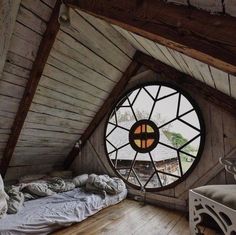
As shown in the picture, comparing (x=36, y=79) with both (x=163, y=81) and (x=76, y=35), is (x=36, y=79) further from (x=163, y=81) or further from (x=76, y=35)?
(x=163, y=81)

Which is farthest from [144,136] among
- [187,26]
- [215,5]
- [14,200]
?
[215,5]

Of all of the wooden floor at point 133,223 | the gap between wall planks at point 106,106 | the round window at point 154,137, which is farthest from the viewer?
the gap between wall planks at point 106,106

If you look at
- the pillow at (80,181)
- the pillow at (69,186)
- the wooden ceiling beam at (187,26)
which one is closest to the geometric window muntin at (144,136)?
the pillow at (80,181)

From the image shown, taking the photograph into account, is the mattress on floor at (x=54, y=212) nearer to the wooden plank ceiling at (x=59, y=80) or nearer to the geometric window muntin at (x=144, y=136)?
the geometric window muntin at (x=144, y=136)

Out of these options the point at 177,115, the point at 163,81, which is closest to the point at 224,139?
the point at 177,115

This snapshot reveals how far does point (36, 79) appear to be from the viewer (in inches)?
82.7

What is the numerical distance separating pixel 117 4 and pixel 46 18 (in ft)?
3.61

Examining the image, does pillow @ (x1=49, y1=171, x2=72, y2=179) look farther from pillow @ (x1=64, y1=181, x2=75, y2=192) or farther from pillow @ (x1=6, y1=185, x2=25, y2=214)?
pillow @ (x1=6, y1=185, x2=25, y2=214)

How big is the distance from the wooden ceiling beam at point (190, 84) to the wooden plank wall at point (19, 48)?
54.0 inches

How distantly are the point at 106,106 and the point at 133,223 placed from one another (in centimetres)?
171

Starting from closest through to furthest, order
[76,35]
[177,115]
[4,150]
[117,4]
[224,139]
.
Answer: [117,4]
[76,35]
[224,139]
[4,150]
[177,115]

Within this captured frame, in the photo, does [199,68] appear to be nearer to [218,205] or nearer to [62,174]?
[218,205]

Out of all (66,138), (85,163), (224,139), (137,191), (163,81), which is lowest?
(137,191)

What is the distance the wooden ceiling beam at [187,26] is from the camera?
0.69m
